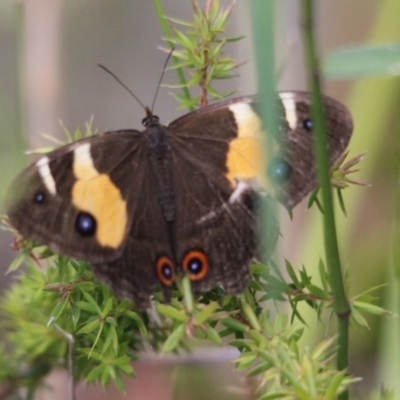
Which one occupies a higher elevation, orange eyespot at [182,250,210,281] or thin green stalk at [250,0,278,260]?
thin green stalk at [250,0,278,260]

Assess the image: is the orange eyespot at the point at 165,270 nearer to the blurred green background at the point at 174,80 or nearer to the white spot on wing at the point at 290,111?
the white spot on wing at the point at 290,111

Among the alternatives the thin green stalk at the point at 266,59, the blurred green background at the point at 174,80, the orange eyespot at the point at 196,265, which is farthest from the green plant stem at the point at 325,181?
the blurred green background at the point at 174,80

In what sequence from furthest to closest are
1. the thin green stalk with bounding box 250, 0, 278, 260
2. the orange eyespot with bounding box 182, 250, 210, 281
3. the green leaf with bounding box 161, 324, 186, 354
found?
1. the orange eyespot with bounding box 182, 250, 210, 281
2. the green leaf with bounding box 161, 324, 186, 354
3. the thin green stalk with bounding box 250, 0, 278, 260

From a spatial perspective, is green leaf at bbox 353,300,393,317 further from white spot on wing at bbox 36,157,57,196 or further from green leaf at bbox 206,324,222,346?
white spot on wing at bbox 36,157,57,196

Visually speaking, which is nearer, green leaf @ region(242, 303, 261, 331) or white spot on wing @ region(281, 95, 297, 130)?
green leaf @ region(242, 303, 261, 331)

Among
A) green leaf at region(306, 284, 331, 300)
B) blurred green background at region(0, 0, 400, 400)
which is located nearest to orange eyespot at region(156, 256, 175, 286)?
green leaf at region(306, 284, 331, 300)

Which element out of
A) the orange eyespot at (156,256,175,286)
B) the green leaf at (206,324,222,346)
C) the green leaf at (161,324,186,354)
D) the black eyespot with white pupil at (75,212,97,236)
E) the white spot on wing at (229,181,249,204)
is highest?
the white spot on wing at (229,181,249,204)

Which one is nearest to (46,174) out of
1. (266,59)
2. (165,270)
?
(165,270)
